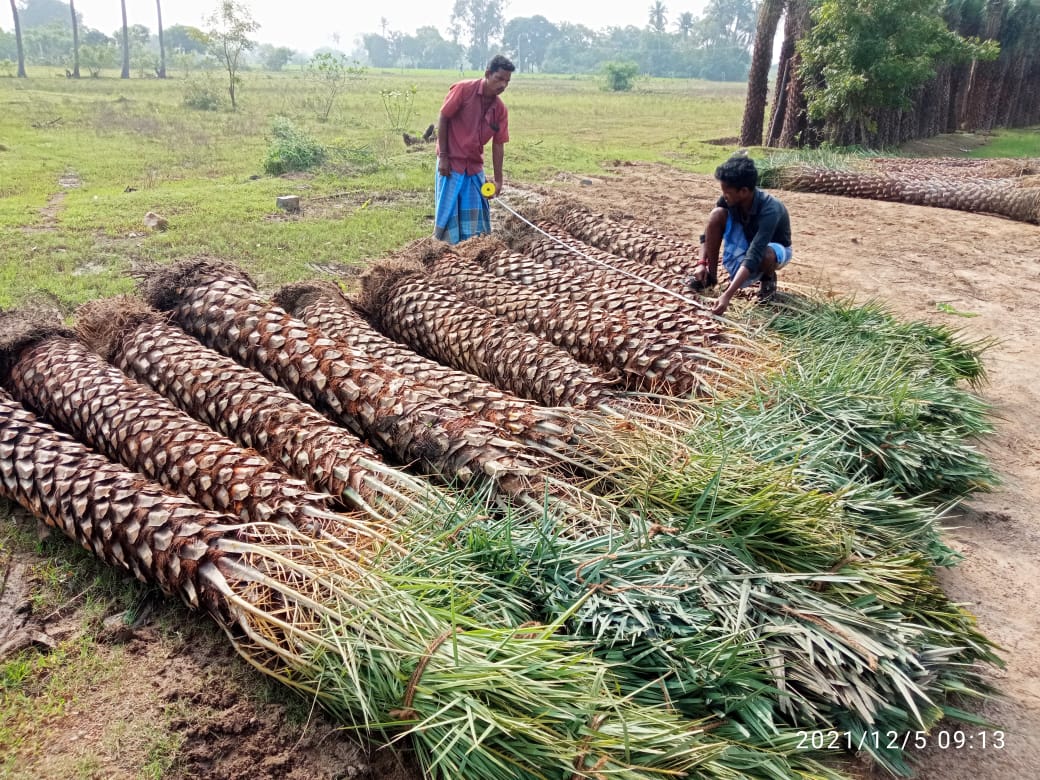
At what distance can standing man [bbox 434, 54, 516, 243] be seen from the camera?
17.0 ft

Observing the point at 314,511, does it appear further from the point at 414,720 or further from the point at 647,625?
the point at 647,625

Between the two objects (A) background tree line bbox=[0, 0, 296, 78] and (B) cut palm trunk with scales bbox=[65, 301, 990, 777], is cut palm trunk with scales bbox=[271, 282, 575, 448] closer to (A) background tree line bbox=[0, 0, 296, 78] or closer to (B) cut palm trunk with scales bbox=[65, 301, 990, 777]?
(B) cut palm trunk with scales bbox=[65, 301, 990, 777]

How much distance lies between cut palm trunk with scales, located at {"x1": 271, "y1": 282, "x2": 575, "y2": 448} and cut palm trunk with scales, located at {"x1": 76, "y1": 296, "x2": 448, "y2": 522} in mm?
506

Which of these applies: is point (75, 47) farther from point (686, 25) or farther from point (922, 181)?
point (686, 25)

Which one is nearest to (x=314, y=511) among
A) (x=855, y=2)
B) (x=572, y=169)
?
(x=572, y=169)

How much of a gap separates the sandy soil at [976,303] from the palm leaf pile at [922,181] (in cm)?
33

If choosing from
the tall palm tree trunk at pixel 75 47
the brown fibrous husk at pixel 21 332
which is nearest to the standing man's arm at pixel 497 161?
the brown fibrous husk at pixel 21 332

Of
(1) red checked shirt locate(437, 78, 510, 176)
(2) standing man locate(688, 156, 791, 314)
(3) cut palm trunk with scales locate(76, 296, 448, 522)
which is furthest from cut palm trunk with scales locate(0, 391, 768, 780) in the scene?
(1) red checked shirt locate(437, 78, 510, 176)

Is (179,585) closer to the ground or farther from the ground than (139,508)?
closer to the ground

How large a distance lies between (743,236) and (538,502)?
2690mm

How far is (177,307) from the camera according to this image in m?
3.62

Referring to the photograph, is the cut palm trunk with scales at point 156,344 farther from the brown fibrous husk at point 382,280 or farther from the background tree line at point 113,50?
the background tree line at point 113,50

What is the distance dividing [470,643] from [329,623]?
16.0 inches

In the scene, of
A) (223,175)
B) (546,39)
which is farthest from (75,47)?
(546,39)
